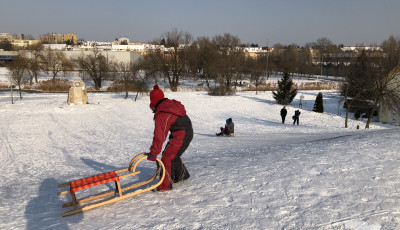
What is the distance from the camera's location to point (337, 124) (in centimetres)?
2459

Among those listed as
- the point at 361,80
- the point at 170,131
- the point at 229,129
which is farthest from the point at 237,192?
the point at 361,80

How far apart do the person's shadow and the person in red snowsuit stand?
1602 millimetres

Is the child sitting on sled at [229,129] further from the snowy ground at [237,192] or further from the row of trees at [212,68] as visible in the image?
the row of trees at [212,68]

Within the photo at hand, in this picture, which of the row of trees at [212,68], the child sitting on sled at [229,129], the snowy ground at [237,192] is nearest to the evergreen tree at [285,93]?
the row of trees at [212,68]

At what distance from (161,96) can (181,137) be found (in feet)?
2.65

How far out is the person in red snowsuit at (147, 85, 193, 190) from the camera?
5.07 meters

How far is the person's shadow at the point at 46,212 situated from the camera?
4.52 metres

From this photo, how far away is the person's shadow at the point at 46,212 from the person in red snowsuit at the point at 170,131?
1.60 metres

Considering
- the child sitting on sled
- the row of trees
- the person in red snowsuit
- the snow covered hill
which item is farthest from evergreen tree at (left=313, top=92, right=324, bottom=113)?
the person in red snowsuit

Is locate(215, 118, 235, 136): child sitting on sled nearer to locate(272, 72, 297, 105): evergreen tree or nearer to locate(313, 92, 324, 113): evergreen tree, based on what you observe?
locate(313, 92, 324, 113): evergreen tree

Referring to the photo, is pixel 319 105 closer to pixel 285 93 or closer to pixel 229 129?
pixel 285 93

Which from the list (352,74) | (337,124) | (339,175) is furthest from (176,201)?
(352,74)

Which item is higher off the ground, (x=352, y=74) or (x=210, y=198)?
(x=352, y=74)

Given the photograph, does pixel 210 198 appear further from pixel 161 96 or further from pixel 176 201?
pixel 161 96
